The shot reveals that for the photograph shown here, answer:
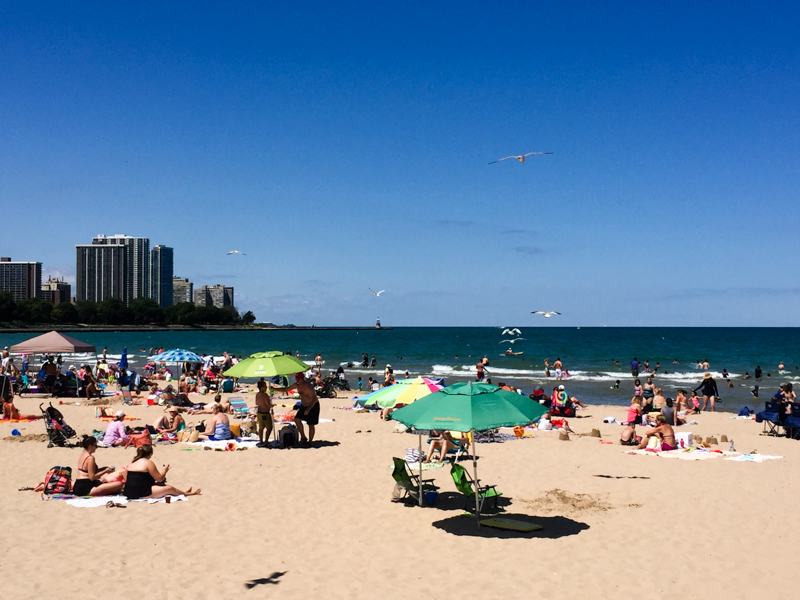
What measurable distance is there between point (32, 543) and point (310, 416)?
680 centimetres

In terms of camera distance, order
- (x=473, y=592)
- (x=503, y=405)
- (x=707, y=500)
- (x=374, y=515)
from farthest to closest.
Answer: (x=707, y=500), (x=374, y=515), (x=503, y=405), (x=473, y=592)

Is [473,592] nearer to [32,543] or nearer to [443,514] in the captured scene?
[443,514]

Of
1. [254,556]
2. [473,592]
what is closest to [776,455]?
[473,592]

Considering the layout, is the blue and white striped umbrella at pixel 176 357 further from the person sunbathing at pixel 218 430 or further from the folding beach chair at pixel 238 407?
the person sunbathing at pixel 218 430

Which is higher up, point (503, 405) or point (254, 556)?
point (503, 405)

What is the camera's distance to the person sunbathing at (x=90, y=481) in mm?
9055

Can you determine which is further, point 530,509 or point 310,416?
point 310,416

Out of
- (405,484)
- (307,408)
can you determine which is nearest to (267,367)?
(307,408)

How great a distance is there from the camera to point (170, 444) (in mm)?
13516

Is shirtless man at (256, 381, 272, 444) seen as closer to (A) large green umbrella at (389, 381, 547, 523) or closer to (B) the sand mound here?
(B) the sand mound

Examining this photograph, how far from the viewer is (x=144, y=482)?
29.7ft

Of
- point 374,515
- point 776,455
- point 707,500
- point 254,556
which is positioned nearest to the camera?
point 254,556

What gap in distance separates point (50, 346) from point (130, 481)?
44.8 feet

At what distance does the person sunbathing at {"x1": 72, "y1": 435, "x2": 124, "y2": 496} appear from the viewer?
905 centimetres
